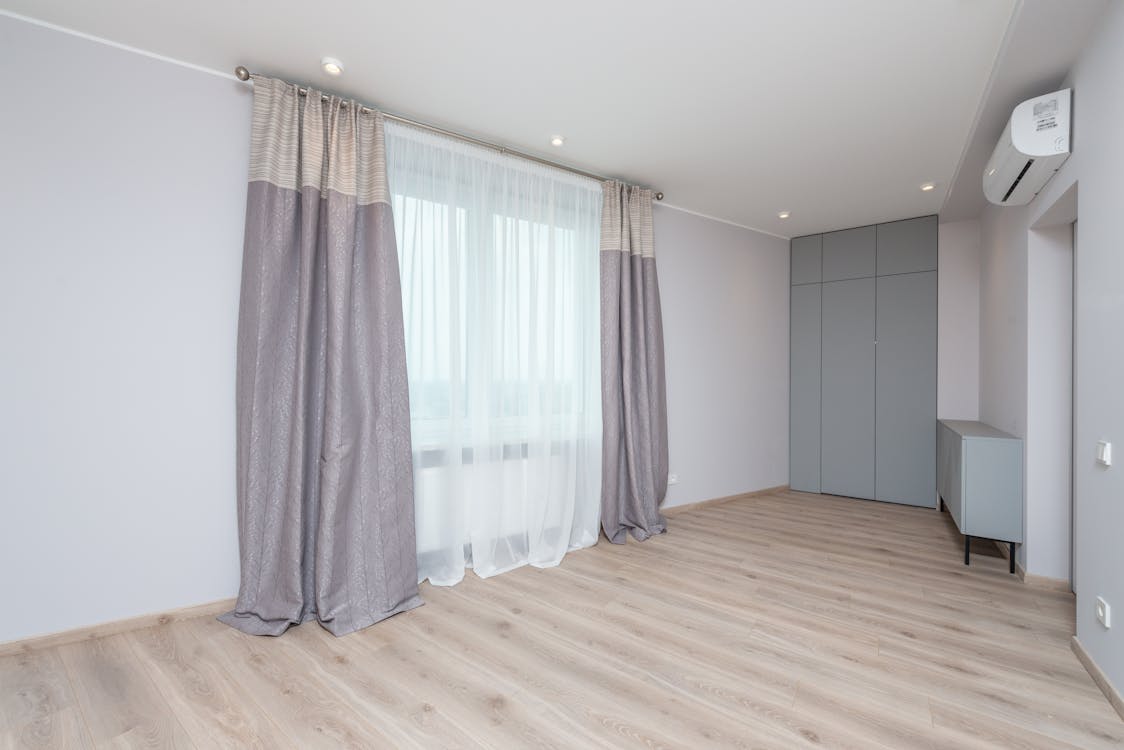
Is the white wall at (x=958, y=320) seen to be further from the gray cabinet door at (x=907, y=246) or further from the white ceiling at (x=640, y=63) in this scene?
the white ceiling at (x=640, y=63)

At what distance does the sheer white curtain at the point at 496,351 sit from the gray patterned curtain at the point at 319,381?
26 centimetres

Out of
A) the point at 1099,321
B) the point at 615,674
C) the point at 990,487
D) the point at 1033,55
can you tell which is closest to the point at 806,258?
the point at 990,487

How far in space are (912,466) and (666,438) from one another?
251 centimetres

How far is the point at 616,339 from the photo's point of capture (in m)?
3.87

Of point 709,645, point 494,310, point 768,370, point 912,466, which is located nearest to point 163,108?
point 494,310

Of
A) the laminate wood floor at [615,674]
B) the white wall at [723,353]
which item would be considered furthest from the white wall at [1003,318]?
the white wall at [723,353]

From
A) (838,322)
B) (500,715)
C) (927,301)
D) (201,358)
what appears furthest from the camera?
(838,322)

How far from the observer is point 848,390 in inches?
209

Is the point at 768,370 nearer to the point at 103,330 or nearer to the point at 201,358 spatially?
the point at 201,358

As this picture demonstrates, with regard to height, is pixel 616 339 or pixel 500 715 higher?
pixel 616 339

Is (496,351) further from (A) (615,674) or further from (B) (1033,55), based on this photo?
(B) (1033,55)

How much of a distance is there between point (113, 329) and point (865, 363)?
18.8 ft

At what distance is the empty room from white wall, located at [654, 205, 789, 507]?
3.16 ft

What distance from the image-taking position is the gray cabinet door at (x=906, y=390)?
484 centimetres
